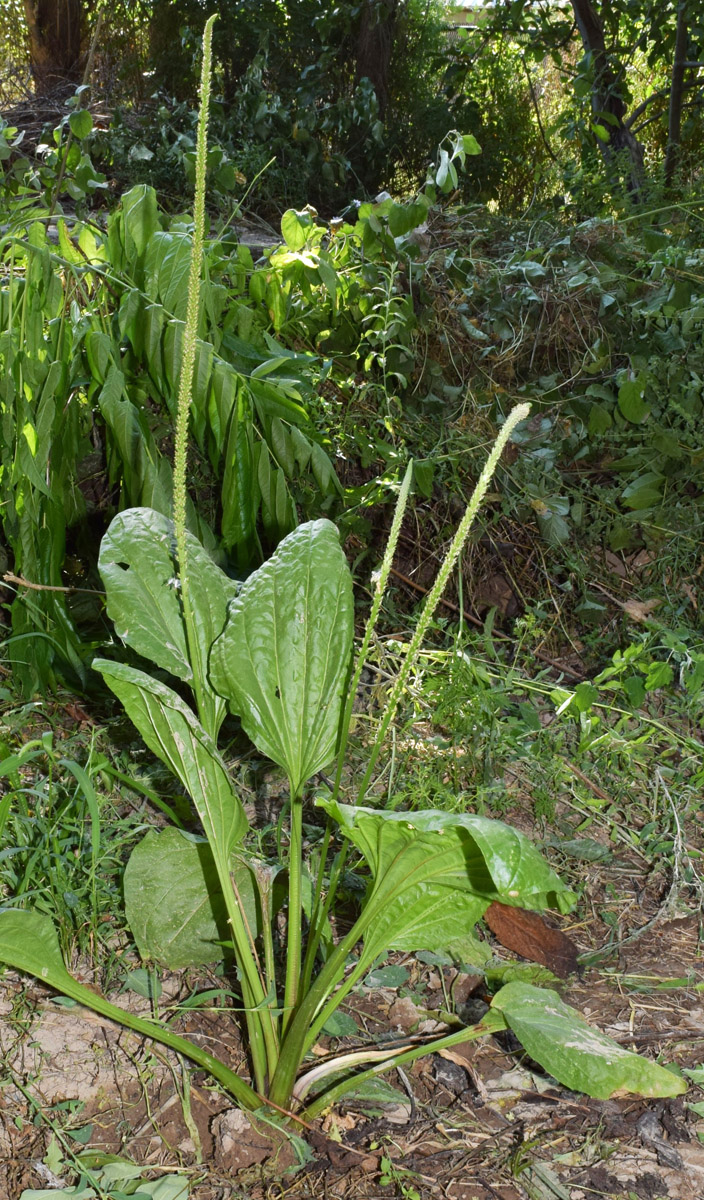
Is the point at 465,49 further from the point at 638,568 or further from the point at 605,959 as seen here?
the point at 605,959

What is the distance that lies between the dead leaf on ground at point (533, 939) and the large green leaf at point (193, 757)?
0.48m

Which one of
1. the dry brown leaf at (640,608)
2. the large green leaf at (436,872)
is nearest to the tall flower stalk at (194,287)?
the large green leaf at (436,872)

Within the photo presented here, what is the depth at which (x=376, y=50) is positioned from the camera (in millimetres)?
4484

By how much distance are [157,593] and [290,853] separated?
0.36 metres

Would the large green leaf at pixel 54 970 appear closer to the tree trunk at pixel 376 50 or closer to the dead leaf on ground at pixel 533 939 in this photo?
the dead leaf on ground at pixel 533 939

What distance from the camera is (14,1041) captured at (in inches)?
46.3

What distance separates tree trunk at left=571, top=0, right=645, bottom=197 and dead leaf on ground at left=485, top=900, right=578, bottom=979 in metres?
3.33

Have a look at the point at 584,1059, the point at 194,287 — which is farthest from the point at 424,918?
the point at 194,287

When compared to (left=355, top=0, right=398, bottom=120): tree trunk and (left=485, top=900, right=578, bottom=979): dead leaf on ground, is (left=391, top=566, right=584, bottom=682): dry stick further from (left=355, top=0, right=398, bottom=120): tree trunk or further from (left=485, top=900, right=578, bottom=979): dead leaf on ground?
(left=355, top=0, right=398, bottom=120): tree trunk

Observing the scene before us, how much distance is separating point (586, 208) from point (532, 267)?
3.14 feet

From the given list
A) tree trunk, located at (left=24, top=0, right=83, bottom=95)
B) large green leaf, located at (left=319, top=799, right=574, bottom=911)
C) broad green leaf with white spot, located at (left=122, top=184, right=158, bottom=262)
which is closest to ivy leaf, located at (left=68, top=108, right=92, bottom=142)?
broad green leaf with white spot, located at (left=122, top=184, right=158, bottom=262)

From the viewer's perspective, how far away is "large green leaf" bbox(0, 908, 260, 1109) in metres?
1.03

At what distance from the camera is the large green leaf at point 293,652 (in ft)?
3.75

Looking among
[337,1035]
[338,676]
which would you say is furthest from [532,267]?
[337,1035]
